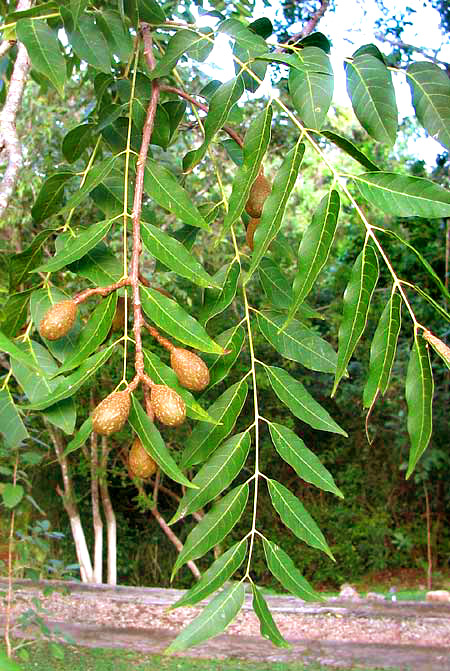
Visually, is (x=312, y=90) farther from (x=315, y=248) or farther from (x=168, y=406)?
(x=168, y=406)

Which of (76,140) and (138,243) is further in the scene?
(76,140)

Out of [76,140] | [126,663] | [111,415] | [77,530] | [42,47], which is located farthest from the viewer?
[77,530]

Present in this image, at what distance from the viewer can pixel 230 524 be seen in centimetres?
99

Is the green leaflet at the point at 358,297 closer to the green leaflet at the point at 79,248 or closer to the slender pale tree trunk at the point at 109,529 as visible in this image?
the green leaflet at the point at 79,248

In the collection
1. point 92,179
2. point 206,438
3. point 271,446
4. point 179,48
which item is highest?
point 179,48

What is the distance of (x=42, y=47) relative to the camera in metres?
1.12

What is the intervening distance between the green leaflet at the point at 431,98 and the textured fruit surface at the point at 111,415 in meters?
0.53

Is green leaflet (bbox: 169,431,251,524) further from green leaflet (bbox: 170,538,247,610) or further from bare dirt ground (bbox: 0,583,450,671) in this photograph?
bare dirt ground (bbox: 0,583,450,671)

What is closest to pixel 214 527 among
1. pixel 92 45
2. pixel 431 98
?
pixel 431 98

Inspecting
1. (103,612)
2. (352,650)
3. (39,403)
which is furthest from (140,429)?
(103,612)

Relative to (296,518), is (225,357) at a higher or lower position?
higher

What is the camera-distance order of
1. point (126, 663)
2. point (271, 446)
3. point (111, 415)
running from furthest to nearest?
point (271, 446), point (126, 663), point (111, 415)

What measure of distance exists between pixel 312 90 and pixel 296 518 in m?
0.51

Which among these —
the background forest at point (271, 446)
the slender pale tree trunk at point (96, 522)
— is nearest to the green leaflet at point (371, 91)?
the background forest at point (271, 446)
